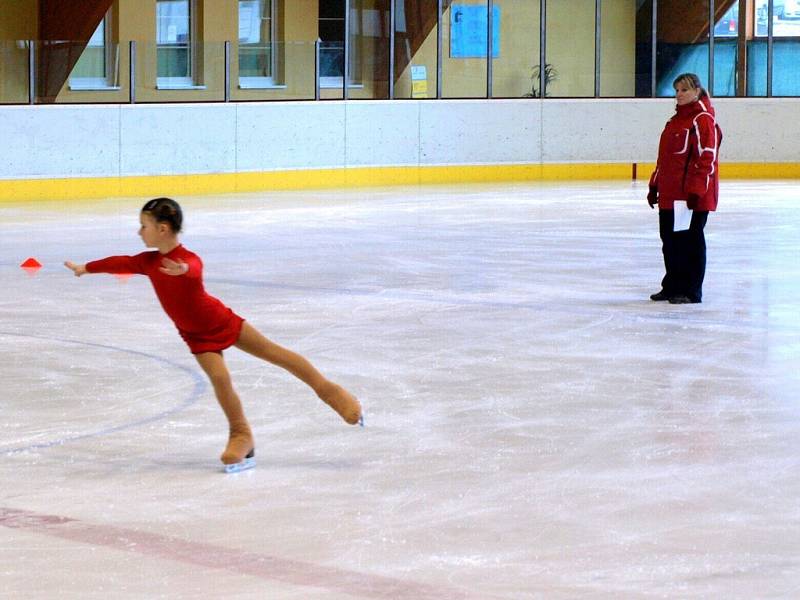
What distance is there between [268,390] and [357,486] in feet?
6.23

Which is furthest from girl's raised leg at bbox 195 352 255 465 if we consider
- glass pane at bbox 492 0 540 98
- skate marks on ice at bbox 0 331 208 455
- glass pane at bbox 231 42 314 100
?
glass pane at bbox 492 0 540 98

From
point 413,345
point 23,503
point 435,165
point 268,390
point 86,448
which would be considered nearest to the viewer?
point 23,503

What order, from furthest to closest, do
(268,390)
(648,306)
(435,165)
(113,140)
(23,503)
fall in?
(435,165) → (113,140) → (648,306) → (268,390) → (23,503)

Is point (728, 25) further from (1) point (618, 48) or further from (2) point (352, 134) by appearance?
(2) point (352, 134)

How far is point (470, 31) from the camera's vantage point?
2481 centimetres

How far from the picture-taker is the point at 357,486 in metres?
5.33

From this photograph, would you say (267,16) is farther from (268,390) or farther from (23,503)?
(23,503)

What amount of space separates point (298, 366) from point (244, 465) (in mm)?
407

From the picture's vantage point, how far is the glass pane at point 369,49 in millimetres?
23281

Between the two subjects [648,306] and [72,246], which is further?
[72,246]

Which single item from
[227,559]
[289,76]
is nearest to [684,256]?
[227,559]

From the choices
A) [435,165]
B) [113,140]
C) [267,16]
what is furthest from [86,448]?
[267,16]

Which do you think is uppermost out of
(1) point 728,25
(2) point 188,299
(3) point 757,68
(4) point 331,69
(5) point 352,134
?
(1) point 728,25

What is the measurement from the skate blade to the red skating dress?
413 mm
